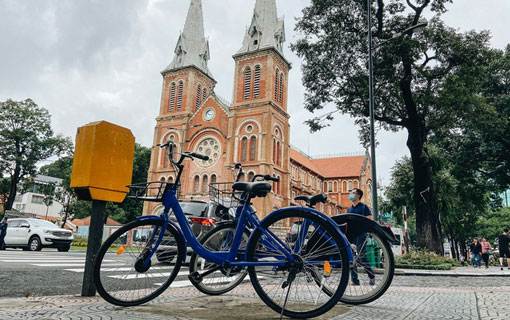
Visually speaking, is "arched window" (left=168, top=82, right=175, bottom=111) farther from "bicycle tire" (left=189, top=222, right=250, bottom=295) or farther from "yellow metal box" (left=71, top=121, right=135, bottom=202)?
"bicycle tire" (left=189, top=222, right=250, bottom=295)

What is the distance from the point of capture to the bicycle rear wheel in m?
3.57

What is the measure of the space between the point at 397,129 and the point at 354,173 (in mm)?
51108

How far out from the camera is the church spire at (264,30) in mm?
48156

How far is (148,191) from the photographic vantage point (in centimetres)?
376

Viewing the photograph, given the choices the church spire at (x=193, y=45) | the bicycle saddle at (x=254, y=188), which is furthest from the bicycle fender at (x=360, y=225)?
the church spire at (x=193, y=45)

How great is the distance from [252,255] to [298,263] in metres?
0.40

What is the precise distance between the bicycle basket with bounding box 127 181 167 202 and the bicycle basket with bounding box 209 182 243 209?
0.55 m

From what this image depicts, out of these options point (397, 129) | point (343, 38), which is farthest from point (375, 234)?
point (397, 129)

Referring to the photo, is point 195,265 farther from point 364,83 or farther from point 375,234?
point 364,83

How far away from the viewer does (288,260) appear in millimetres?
3385

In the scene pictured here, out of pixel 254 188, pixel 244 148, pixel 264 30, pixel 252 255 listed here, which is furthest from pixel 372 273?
pixel 264 30

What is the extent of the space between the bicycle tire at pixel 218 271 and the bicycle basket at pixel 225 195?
0.98 feet

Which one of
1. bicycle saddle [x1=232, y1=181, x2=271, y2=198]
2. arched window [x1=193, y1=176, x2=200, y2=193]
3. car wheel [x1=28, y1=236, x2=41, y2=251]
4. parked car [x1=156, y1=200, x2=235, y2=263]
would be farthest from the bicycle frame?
arched window [x1=193, y1=176, x2=200, y2=193]

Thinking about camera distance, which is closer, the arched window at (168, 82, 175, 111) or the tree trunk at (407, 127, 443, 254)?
the tree trunk at (407, 127, 443, 254)
